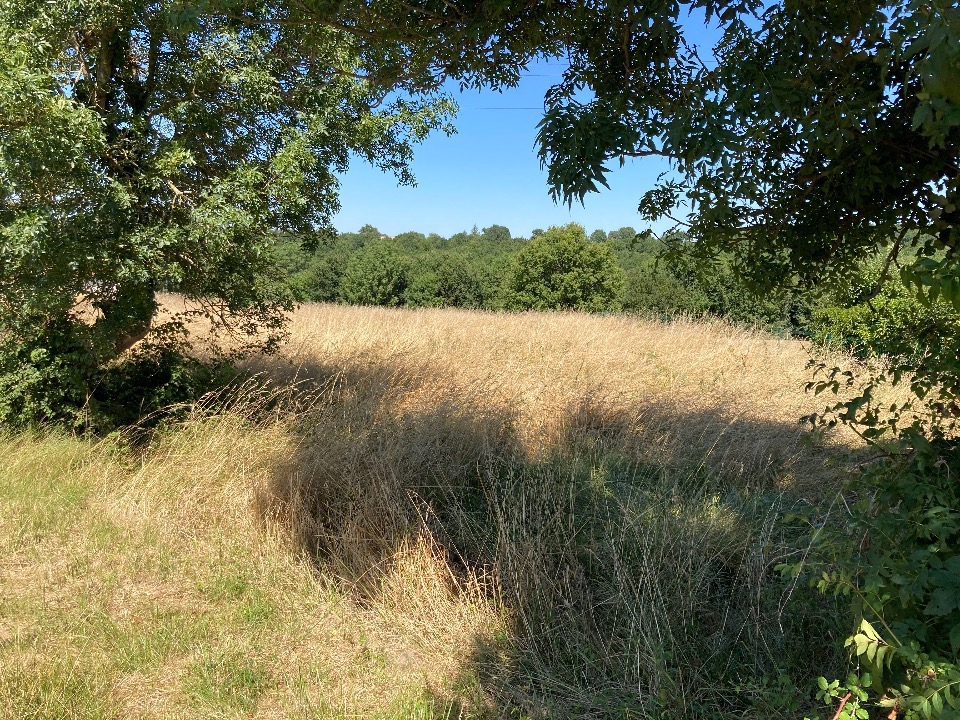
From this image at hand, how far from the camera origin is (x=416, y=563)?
12.6 feet

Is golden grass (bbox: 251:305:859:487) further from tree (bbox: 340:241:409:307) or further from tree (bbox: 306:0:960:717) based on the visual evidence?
tree (bbox: 340:241:409:307)

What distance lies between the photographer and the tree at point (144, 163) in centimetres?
481

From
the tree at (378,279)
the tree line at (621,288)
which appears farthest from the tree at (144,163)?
the tree at (378,279)

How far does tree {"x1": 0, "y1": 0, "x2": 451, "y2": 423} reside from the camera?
4812 millimetres

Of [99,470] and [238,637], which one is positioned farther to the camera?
[99,470]

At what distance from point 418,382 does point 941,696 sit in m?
5.91

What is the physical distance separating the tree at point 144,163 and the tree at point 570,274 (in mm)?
18229

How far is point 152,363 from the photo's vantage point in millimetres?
6715

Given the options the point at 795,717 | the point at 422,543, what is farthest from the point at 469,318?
the point at 795,717

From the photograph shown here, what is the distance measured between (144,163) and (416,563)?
424cm

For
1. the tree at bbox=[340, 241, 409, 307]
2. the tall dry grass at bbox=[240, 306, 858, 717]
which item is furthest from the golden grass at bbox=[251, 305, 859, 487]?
the tree at bbox=[340, 241, 409, 307]

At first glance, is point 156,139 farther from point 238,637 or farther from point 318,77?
point 238,637

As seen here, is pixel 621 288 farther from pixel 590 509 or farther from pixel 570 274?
pixel 590 509

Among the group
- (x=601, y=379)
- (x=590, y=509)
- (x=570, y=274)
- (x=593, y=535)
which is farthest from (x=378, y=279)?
(x=593, y=535)
